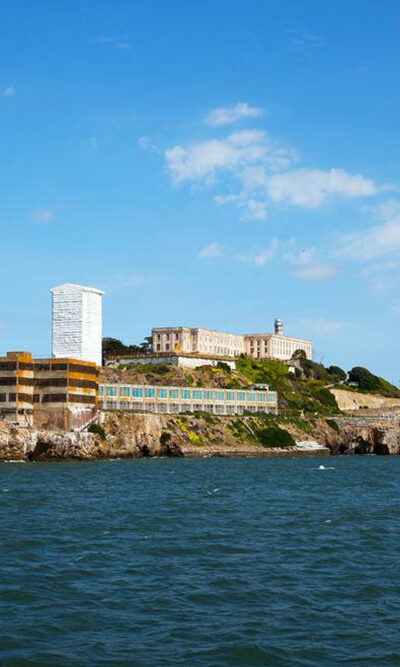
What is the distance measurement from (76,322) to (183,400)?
26.5m

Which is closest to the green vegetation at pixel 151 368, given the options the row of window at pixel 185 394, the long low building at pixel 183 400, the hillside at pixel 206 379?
the hillside at pixel 206 379

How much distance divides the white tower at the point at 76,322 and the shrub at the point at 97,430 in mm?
11212

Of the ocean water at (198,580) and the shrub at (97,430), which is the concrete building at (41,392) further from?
the ocean water at (198,580)

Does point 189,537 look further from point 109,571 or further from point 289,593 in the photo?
point 289,593

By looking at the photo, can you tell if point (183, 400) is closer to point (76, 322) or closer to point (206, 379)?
point (76, 322)

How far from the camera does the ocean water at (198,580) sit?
24.4m

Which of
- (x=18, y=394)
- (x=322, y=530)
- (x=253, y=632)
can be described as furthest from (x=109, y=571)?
(x=18, y=394)

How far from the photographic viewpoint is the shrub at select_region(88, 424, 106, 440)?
121m

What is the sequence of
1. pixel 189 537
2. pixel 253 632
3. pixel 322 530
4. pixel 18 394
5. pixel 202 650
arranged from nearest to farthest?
pixel 202 650 → pixel 253 632 → pixel 189 537 → pixel 322 530 → pixel 18 394

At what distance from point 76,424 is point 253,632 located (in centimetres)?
9521

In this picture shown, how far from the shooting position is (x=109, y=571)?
113 feet

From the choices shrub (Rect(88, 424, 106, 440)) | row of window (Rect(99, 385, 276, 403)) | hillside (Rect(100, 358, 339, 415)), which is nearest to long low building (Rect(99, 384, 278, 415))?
row of window (Rect(99, 385, 276, 403))

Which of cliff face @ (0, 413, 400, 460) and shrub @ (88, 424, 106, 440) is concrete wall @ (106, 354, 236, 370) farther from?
shrub @ (88, 424, 106, 440)

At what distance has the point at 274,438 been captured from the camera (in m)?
148
